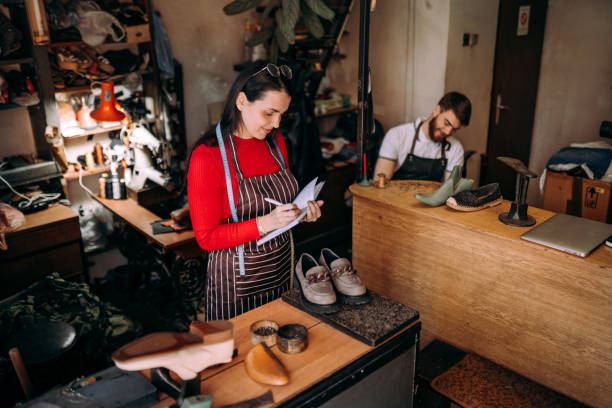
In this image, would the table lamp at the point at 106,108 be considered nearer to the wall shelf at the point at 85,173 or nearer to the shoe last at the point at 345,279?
the wall shelf at the point at 85,173

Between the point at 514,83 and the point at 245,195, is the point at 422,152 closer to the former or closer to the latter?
the point at 245,195

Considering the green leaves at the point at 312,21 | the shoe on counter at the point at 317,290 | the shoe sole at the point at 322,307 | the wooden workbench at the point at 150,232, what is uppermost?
the green leaves at the point at 312,21

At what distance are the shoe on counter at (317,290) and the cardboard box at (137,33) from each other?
8.98 ft

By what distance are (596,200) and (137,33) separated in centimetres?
359

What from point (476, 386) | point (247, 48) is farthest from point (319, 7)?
point (476, 386)

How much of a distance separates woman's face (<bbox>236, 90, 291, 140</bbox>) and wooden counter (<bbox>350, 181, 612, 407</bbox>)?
0.80m

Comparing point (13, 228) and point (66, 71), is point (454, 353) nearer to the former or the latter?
point (13, 228)

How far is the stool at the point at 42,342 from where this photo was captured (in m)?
2.10

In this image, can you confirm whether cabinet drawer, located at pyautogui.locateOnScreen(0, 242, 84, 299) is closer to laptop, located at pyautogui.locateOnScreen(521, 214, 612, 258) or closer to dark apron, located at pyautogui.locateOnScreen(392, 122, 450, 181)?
dark apron, located at pyautogui.locateOnScreen(392, 122, 450, 181)

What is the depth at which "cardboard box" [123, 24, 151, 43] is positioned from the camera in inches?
146

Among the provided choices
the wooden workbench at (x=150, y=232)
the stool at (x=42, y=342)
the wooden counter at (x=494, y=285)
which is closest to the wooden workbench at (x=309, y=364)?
the wooden counter at (x=494, y=285)

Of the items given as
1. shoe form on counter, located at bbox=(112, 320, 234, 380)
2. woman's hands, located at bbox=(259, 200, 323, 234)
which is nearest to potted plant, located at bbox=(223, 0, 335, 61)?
woman's hands, located at bbox=(259, 200, 323, 234)

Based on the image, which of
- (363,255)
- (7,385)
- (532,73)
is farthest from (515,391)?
(532,73)

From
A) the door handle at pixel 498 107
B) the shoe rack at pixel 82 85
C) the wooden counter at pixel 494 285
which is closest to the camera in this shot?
the wooden counter at pixel 494 285
